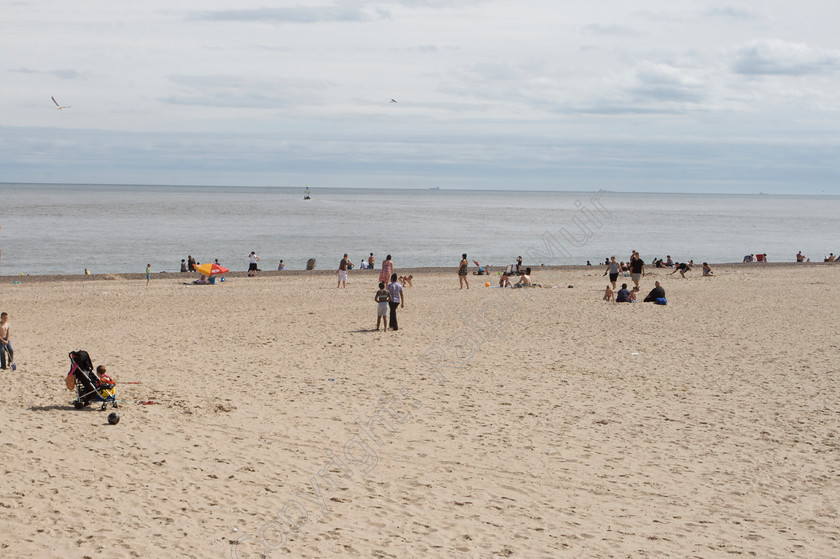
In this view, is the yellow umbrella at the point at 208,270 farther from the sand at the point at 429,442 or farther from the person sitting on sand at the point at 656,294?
the person sitting on sand at the point at 656,294

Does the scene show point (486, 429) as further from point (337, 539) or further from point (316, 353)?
point (316, 353)

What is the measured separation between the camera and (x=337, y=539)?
722 cm

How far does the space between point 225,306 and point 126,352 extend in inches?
305

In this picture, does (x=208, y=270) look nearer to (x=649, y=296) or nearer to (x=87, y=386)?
(x=649, y=296)

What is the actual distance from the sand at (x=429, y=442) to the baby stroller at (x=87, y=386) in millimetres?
222

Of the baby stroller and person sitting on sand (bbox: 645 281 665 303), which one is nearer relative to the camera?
the baby stroller

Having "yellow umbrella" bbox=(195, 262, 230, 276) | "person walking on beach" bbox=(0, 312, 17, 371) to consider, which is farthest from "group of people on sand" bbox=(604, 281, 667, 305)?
"person walking on beach" bbox=(0, 312, 17, 371)

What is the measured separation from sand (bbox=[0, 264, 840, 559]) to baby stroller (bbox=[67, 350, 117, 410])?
22 cm

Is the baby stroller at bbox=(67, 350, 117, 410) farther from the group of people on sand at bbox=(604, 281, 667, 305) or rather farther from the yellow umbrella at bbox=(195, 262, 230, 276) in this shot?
the yellow umbrella at bbox=(195, 262, 230, 276)

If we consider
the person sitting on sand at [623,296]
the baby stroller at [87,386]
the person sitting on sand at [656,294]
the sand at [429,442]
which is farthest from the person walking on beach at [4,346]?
the person sitting on sand at [656,294]

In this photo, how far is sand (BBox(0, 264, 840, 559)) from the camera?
7336 millimetres

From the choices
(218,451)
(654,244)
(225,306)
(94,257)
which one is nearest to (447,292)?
(225,306)

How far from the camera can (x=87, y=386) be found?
437 inches

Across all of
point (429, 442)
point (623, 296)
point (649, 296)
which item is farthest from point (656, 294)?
point (429, 442)
